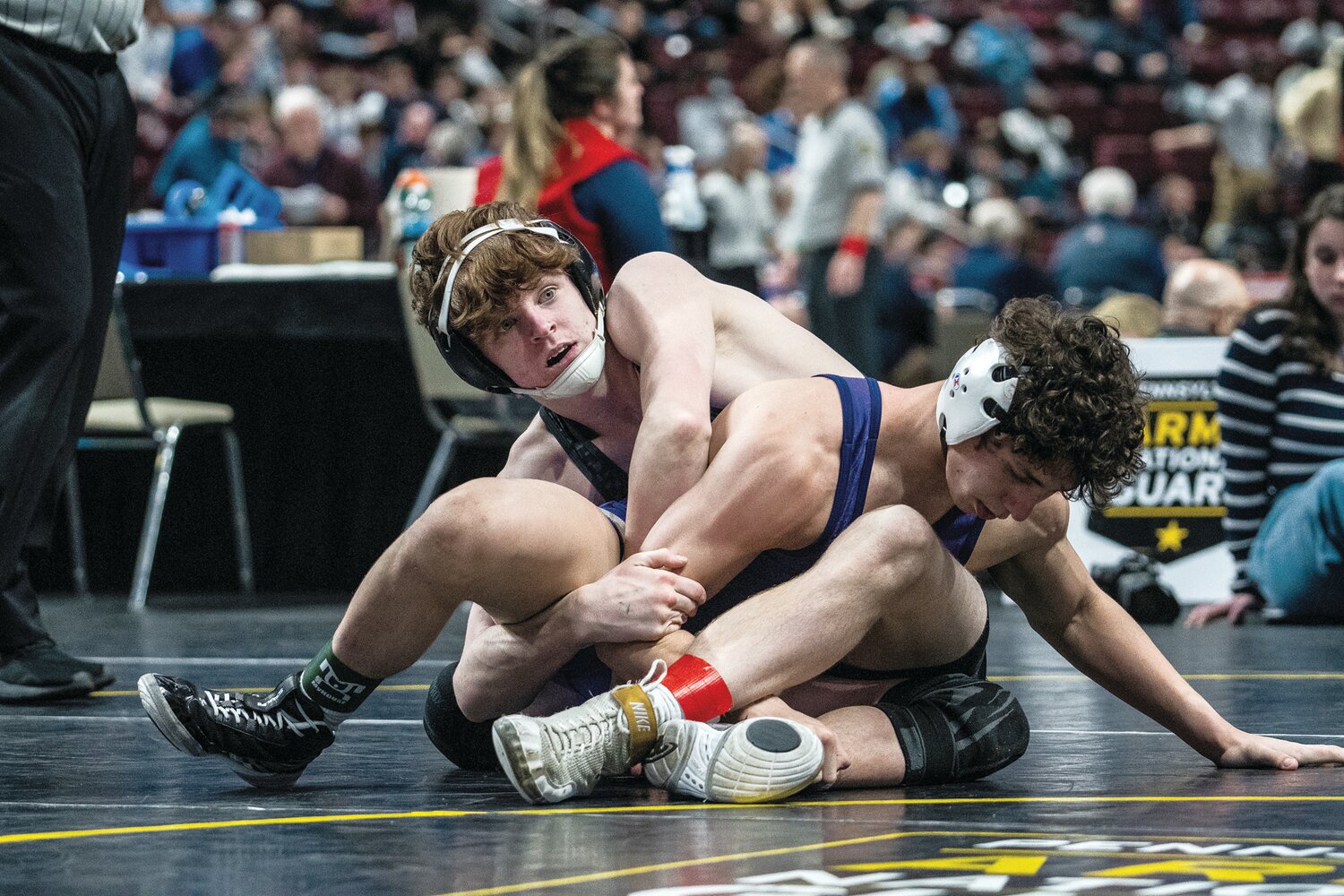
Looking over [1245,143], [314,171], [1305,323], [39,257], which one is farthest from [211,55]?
[39,257]

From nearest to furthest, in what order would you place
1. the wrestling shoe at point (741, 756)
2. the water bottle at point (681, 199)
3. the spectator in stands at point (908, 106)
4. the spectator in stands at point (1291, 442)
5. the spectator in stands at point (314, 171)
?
the wrestling shoe at point (741, 756), the spectator in stands at point (1291, 442), the water bottle at point (681, 199), the spectator in stands at point (314, 171), the spectator in stands at point (908, 106)

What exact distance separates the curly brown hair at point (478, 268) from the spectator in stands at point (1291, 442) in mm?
2863

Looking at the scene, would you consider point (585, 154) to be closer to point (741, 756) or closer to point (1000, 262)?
point (741, 756)

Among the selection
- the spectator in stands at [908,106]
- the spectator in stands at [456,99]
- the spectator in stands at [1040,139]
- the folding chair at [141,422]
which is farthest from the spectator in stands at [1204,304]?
the spectator in stands at [1040,139]

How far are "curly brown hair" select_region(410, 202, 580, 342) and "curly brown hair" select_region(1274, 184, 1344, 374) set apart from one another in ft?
9.49

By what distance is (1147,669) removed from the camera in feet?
8.86

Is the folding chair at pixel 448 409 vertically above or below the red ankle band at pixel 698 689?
below

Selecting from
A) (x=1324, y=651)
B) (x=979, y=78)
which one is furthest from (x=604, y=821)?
(x=979, y=78)

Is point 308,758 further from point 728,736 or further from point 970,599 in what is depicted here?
point 970,599

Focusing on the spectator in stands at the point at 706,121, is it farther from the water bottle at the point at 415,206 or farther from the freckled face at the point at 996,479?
the freckled face at the point at 996,479

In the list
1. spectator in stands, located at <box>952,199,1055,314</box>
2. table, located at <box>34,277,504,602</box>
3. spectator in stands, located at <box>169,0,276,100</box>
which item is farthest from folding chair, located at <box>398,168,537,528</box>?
spectator in stands, located at <box>169,0,276,100</box>

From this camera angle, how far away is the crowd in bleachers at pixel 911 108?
10594 millimetres

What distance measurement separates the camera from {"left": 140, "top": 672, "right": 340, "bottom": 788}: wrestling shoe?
2.54m

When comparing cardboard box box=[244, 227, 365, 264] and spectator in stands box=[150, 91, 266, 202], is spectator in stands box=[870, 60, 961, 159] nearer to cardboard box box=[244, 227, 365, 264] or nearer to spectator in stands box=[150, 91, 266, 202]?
spectator in stands box=[150, 91, 266, 202]
